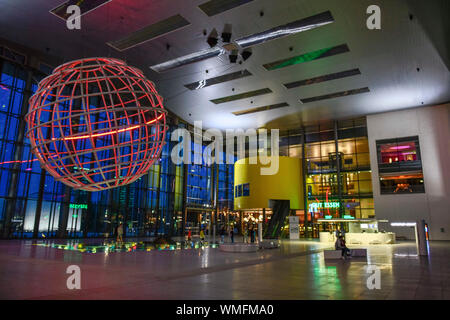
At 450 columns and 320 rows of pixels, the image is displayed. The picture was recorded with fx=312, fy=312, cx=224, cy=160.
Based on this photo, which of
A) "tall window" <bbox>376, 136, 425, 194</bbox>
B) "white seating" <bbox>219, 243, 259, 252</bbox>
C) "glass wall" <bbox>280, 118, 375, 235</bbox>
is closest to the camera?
"white seating" <bbox>219, 243, 259, 252</bbox>

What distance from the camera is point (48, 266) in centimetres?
827

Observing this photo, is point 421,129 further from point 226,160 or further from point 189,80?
point 226,160

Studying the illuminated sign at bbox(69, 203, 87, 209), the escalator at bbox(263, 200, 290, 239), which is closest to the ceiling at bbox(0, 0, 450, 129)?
the escalator at bbox(263, 200, 290, 239)

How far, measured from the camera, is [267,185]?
31.1m

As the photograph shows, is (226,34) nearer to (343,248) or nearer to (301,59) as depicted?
(301,59)

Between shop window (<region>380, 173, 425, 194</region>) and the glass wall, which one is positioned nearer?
shop window (<region>380, 173, 425, 194</region>)

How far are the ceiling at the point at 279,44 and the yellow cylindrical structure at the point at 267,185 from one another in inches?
282

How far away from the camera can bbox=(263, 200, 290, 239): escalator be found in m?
30.0

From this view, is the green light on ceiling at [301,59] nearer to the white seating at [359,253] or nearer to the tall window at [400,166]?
the white seating at [359,253]

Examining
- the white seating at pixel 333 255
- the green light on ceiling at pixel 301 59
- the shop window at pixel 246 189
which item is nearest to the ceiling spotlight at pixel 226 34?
the green light on ceiling at pixel 301 59

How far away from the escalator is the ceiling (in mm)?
10042

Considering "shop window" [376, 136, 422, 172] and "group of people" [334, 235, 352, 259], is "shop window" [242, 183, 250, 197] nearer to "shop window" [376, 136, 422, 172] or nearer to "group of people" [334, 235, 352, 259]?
"shop window" [376, 136, 422, 172]

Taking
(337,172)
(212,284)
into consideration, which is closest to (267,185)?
(337,172)

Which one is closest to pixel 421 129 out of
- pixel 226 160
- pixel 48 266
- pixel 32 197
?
pixel 226 160
